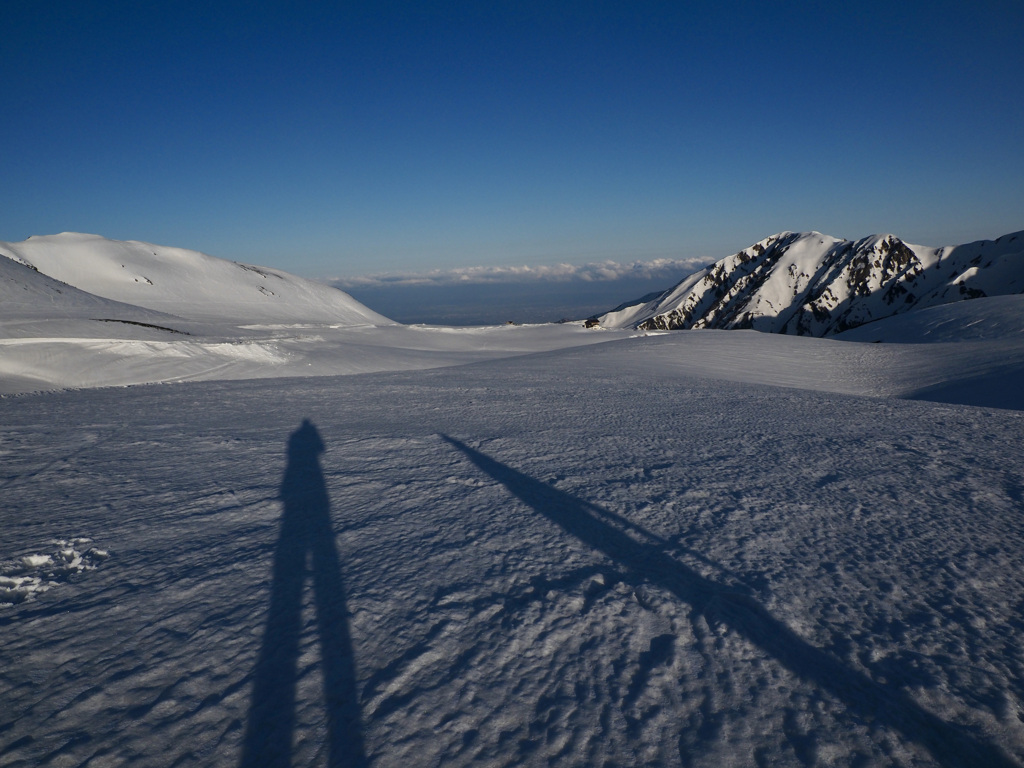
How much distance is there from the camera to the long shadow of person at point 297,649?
196 cm

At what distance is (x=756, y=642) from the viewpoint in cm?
246

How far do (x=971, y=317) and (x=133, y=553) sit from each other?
32457mm

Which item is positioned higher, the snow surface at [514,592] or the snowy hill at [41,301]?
the snowy hill at [41,301]

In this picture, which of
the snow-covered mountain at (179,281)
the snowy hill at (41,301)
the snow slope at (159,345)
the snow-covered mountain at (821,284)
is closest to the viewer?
the snow slope at (159,345)

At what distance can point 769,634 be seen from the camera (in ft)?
8.25

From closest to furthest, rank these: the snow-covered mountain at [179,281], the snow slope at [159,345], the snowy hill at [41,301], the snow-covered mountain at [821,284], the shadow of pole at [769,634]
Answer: the shadow of pole at [769,634] < the snow slope at [159,345] < the snowy hill at [41,301] < the snow-covered mountain at [179,281] < the snow-covered mountain at [821,284]

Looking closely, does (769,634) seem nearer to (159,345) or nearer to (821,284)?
(159,345)

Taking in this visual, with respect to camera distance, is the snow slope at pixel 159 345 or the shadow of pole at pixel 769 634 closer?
the shadow of pole at pixel 769 634

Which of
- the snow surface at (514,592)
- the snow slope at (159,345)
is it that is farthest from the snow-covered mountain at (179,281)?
the snow surface at (514,592)

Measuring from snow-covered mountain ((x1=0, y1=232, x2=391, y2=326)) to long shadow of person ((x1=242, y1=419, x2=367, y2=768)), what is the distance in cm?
3671

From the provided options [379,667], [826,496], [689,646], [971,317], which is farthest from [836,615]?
[971,317]

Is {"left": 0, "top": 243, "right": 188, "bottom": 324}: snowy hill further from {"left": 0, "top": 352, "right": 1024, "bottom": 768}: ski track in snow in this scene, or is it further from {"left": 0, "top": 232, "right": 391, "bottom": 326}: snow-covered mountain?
{"left": 0, "top": 232, "right": 391, "bottom": 326}: snow-covered mountain

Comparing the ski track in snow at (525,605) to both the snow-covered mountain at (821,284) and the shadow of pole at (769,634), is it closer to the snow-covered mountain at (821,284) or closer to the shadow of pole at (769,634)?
the shadow of pole at (769,634)

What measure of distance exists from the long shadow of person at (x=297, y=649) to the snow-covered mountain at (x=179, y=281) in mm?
36712
